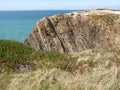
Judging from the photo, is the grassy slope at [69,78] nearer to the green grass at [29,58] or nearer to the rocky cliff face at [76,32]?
the green grass at [29,58]

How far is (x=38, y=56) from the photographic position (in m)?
13.6

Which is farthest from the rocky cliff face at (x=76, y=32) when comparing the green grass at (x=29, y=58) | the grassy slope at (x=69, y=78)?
the grassy slope at (x=69, y=78)

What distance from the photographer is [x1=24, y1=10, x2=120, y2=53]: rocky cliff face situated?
43344 millimetres

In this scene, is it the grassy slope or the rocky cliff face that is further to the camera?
the rocky cliff face

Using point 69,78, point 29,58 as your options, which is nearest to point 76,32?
point 29,58

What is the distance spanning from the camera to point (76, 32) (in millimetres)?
44812

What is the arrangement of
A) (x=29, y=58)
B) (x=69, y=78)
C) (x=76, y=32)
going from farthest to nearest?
(x=76, y=32) → (x=29, y=58) → (x=69, y=78)

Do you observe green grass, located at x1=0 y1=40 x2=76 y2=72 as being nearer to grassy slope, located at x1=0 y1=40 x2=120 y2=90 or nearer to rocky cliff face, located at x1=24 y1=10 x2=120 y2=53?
grassy slope, located at x1=0 y1=40 x2=120 y2=90

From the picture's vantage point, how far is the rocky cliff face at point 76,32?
43.3 meters

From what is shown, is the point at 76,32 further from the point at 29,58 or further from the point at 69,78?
the point at 69,78

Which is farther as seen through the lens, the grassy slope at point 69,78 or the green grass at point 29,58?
the green grass at point 29,58

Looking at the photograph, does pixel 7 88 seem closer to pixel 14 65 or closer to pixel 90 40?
pixel 14 65

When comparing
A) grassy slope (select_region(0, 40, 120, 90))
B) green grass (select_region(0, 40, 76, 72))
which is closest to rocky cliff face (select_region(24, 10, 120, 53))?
green grass (select_region(0, 40, 76, 72))

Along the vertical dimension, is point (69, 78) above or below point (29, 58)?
above
